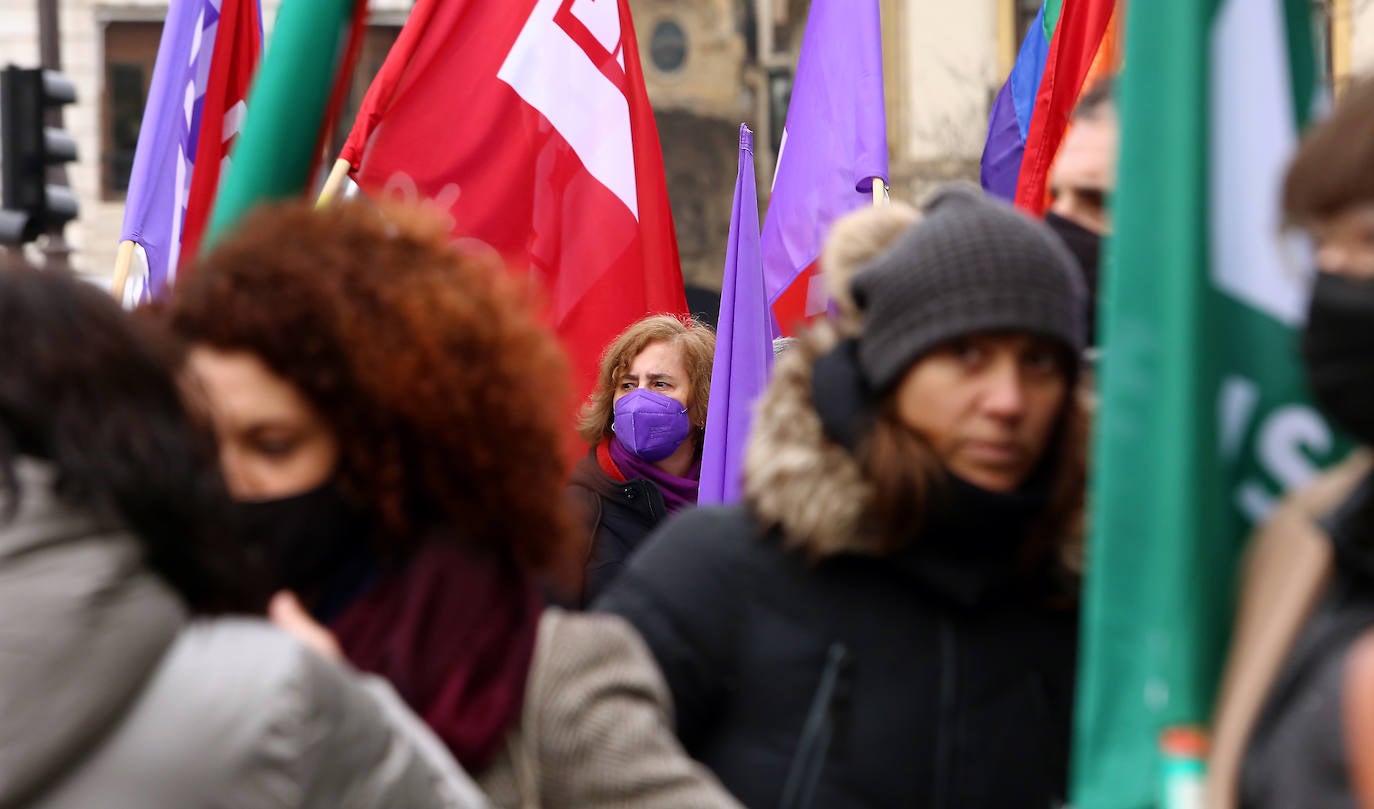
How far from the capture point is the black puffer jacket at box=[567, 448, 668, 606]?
5078 mm

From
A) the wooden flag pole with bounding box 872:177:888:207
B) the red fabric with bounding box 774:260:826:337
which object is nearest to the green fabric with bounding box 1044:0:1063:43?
the wooden flag pole with bounding box 872:177:888:207

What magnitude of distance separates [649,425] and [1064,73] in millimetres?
1680

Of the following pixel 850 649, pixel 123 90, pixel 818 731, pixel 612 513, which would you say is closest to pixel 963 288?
pixel 850 649

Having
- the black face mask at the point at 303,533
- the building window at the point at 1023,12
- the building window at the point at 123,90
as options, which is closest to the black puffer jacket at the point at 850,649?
the black face mask at the point at 303,533

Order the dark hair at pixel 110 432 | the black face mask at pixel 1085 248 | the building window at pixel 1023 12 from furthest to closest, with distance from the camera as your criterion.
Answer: the building window at pixel 1023 12 → the black face mask at pixel 1085 248 → the dark hair at pixel 110 432

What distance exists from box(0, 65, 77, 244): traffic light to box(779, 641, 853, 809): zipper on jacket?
5420mm

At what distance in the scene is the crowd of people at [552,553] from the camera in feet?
5.09

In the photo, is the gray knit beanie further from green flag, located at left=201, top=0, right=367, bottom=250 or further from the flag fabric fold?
the flag fabric fold

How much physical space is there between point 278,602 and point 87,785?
0.42 meters

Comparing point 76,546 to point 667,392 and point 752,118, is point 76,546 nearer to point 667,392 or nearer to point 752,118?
point 667,392

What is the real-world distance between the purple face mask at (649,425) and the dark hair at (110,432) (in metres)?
3.52

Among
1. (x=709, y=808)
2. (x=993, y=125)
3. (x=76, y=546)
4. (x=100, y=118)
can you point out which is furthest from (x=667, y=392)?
(x=100, y=118)

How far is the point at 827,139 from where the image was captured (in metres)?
5.87

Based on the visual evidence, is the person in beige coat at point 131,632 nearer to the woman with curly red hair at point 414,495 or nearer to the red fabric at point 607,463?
the woman with curly red hair at point 414,495
